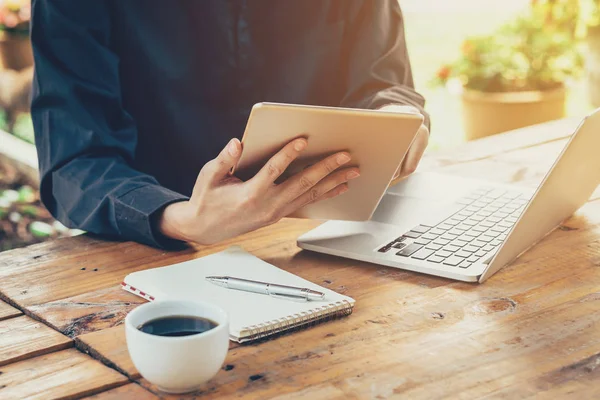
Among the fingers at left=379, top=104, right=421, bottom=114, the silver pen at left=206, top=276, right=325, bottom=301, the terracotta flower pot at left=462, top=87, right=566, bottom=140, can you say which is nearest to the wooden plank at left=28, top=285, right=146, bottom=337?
the silver pen at left=206, top=276, right=325, bottom=301

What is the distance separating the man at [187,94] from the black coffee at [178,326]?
322 millimetres

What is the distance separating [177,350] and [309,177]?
0.42 metres

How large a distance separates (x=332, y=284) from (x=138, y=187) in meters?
0.37

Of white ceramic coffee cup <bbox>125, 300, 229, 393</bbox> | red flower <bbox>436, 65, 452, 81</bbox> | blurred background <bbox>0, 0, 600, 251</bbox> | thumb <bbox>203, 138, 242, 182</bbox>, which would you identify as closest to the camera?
white ceramic coffee cup <bbox>125, 300, 229, 393</bbox>

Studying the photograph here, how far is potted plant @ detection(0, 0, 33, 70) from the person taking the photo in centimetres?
365

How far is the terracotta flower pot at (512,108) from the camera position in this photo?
149 inches

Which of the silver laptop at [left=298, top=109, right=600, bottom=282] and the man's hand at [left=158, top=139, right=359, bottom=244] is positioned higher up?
the man's hand at [left=158, top=139, right=359, bottom=244]

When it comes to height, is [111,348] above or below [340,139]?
below

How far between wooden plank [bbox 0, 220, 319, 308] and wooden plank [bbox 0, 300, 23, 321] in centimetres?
1

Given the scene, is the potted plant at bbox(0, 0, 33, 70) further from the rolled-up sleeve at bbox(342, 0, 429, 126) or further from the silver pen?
the silver pen

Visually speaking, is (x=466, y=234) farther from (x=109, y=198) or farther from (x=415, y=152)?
(x=109, y=198)

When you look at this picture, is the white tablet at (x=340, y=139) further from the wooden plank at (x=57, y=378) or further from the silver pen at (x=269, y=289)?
the wooden plank at (x=57, y=378)

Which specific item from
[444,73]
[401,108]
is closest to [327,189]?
[401,108]

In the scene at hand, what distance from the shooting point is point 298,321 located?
94 centimetres
